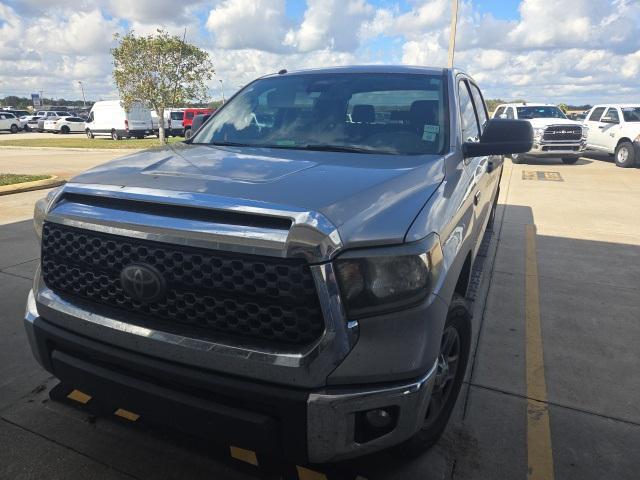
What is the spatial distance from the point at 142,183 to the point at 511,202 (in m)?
8.90

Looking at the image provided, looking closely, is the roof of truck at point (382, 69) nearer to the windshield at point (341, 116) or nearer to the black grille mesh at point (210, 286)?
the windshield at point (341, 116)

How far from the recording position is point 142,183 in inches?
80.4

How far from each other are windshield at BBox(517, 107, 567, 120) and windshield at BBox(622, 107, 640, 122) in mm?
1909

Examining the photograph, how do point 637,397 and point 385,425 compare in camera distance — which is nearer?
point 385,425

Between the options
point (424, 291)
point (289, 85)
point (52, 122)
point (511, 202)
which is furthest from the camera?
point (52, 122)

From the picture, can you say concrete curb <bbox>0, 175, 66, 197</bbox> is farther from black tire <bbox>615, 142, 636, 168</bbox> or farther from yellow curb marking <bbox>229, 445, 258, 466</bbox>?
black tire <bbox>615, 142, 636, 168</bbox>

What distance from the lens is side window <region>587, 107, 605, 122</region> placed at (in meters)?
17.1

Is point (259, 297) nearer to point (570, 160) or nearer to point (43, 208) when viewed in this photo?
point (43, 208)

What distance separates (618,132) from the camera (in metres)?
15.9

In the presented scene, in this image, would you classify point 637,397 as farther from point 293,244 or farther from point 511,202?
point 511,202

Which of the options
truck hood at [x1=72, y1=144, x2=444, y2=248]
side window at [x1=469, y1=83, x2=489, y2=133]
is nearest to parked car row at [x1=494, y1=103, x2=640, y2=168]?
side window at [x1=469, y1=83, x2=489, y2=133]

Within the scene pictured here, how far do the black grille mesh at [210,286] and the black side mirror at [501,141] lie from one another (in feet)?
5.60

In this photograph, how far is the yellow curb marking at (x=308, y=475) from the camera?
2.23 meters

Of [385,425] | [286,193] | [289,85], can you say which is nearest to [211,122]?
[289,85]
